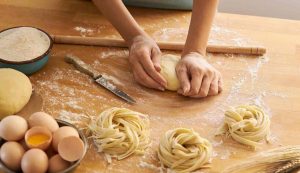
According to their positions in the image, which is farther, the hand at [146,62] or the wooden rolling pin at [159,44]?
the wooden rolling pin at [159,44]

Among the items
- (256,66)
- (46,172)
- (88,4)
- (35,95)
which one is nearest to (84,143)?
(46,172)

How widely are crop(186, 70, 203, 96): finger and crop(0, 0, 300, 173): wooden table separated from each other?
4 cm

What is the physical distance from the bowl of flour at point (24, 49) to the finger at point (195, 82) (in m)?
0.54

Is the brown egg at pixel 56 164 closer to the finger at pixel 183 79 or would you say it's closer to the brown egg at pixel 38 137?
the brown egg at pixel 38 137

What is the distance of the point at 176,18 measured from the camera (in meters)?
1.86

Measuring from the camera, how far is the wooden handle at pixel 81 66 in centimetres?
151

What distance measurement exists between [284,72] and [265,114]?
0.32 m

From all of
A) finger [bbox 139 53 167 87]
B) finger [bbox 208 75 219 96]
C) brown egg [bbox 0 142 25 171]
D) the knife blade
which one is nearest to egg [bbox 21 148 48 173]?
brown egg [bbox 0 142 25 171]

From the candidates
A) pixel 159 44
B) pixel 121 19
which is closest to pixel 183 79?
pixel 159 44

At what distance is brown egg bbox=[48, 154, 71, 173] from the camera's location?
1.07m

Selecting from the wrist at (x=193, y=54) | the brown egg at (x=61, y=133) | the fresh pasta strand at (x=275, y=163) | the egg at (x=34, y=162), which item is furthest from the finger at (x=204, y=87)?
the egg at (x=34, y=162)

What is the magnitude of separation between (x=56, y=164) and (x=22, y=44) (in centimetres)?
59

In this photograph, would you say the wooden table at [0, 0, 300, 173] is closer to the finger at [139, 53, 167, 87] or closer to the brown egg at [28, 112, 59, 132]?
the finger at [139, 53, 167, 87]

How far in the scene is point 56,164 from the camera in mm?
1070
